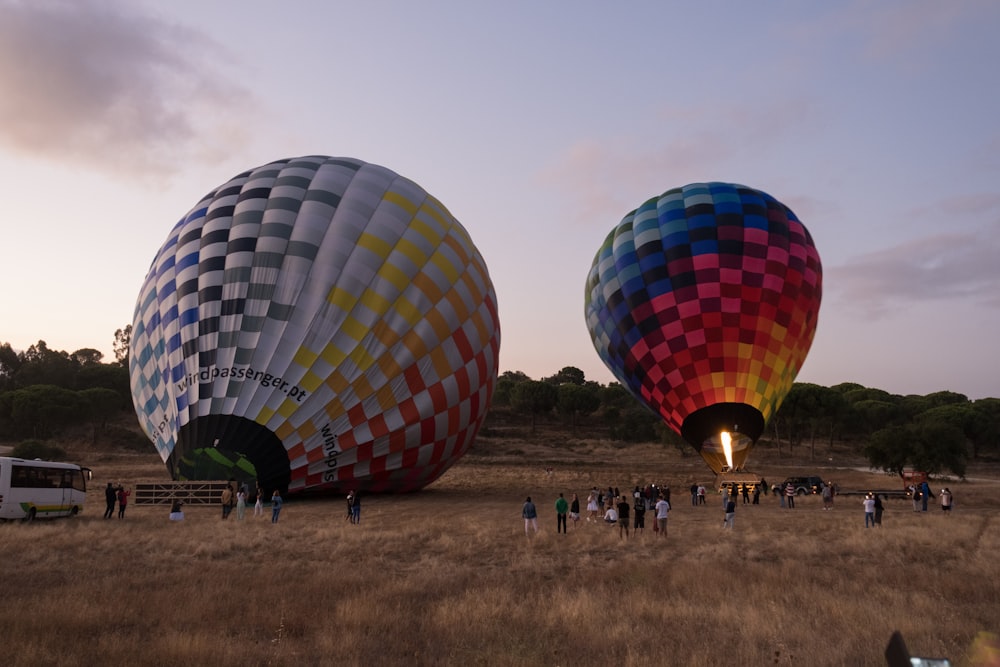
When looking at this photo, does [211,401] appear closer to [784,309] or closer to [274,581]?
[274,581]

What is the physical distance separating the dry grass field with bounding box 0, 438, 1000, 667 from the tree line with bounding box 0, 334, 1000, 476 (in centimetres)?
2877

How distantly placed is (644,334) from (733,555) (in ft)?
54.6

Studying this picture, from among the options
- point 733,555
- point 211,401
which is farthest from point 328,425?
point 733,555

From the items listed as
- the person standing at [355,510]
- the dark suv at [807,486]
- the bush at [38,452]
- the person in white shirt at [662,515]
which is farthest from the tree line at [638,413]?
the person standing at [355,510]

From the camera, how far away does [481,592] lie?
390 inches

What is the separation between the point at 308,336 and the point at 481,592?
11617 millimetres

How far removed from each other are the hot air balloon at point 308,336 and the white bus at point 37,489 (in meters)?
2.58

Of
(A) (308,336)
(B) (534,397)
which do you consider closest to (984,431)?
(B) (534,397)

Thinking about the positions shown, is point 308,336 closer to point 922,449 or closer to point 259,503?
point 259,503

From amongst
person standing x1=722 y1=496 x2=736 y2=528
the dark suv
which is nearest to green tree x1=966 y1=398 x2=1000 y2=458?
the dark suv

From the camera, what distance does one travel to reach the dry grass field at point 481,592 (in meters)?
7.07

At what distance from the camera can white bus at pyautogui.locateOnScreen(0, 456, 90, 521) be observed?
18.3 meters

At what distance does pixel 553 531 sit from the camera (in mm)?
18062

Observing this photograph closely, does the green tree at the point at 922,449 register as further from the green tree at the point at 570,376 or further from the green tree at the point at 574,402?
the green tree at the point at 570,376
